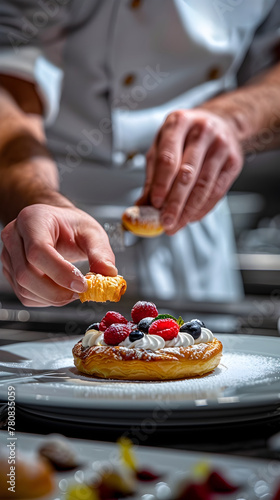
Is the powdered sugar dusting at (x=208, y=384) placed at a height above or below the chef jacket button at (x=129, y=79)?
below

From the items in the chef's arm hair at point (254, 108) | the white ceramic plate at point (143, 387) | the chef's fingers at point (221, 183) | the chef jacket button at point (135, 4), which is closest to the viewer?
the white ceramic plate at point (143, 387)

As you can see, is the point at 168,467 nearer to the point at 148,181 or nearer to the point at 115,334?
the point at 115,334

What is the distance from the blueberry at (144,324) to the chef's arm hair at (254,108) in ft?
1.92

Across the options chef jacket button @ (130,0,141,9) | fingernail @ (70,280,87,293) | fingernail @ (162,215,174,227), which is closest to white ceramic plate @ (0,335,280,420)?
fingernail @ (70,280,87,293)

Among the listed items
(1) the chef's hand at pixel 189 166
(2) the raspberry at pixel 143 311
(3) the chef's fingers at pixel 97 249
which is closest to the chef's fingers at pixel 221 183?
(1) the chef's hand at pixel 189 166

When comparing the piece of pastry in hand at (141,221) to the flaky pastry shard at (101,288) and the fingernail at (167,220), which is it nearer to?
the fingernail at (167,220)

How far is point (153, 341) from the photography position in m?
0.74

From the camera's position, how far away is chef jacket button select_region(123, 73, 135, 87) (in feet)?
4.61

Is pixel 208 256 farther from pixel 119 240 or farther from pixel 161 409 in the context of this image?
pixel 161 409

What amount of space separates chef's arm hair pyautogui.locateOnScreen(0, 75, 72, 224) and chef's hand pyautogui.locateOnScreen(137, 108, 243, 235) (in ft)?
0.55

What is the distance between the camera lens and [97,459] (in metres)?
0.44

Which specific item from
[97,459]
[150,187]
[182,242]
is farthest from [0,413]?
[182,242]

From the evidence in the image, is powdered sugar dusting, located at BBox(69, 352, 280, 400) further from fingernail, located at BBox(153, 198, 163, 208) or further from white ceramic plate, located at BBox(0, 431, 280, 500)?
fingernail, located at BBox(153, 198, 163, 208)

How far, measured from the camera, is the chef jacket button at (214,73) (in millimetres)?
1437
